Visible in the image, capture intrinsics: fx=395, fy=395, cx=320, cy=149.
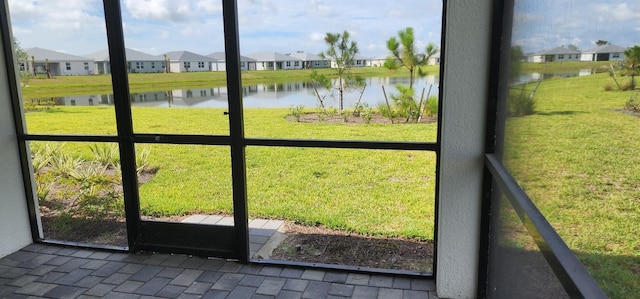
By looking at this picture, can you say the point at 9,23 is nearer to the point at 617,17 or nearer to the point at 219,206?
the point at 219,206

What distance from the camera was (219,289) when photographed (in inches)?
110

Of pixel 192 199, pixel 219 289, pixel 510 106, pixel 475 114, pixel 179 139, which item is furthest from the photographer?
pixel 192 199

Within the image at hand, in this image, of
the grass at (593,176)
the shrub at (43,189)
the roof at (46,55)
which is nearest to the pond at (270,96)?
the roof at (46,55)

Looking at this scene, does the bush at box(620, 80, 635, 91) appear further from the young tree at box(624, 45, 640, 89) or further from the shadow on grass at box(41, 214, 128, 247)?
the shadow on grass at box(41, 214, 128, 247)

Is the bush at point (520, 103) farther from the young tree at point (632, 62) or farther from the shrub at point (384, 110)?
the shrub at point (384, 110)

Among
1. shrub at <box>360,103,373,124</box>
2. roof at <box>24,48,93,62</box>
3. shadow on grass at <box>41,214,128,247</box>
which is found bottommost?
shadow on grass at <box>41,214,128,247</box>

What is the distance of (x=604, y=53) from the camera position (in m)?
0.89

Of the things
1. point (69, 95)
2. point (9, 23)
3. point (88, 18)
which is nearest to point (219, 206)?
point (69, 95)

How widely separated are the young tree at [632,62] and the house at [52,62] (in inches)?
147

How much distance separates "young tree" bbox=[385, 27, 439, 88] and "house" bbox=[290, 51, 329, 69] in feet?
1.83

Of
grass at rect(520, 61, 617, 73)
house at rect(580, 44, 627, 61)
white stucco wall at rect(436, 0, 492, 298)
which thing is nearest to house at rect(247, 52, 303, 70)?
white stucco wall at rect(436, 0, 492, 298)

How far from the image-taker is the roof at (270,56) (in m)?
3.18

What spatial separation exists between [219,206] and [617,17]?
336 cm

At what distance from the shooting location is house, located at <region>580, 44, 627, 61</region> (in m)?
0.82
